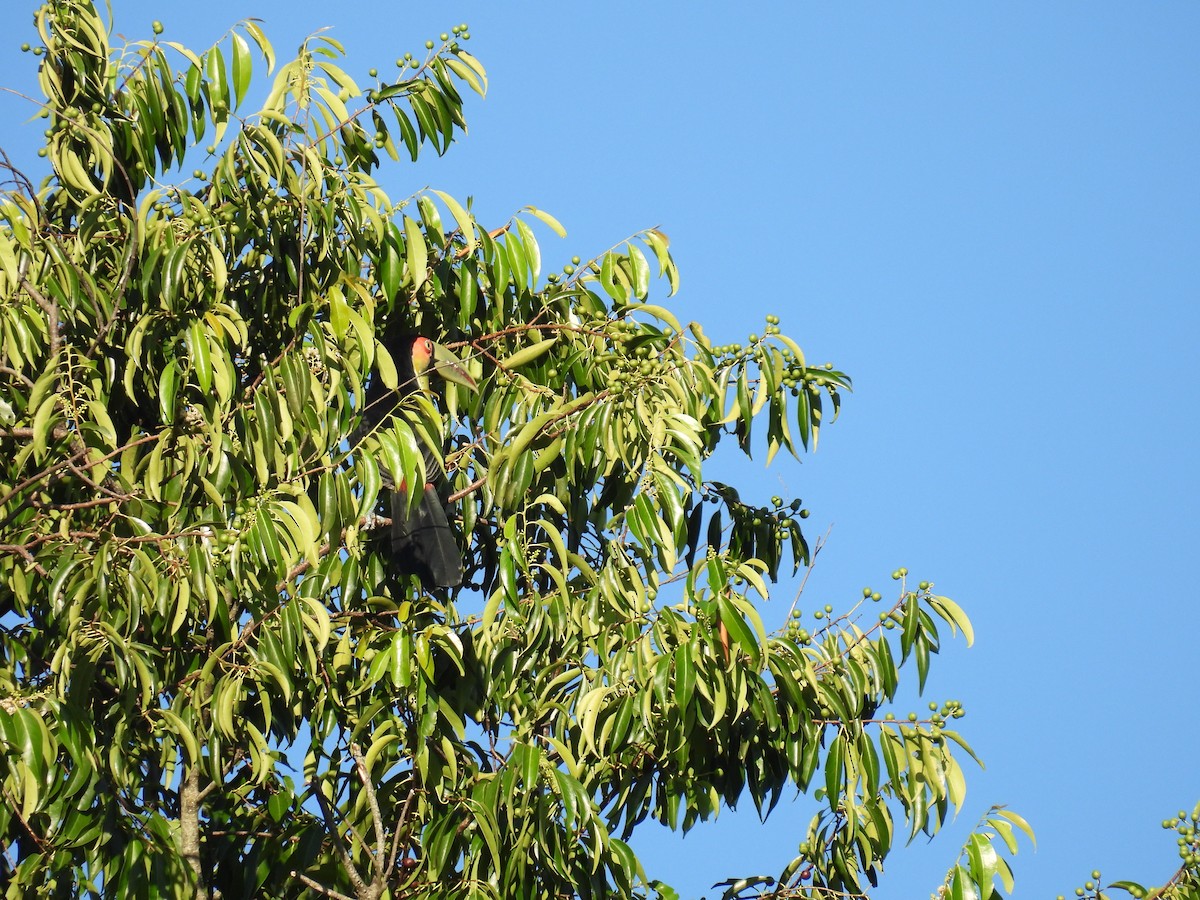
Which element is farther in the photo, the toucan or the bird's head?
the toucan

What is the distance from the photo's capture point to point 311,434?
330 cm

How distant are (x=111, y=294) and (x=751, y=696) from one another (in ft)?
5.78

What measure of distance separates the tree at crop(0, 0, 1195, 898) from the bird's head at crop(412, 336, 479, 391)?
0.21ft

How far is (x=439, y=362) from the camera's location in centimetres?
363

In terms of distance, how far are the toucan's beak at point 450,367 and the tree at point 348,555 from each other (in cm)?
6

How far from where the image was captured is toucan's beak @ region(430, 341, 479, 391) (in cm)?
354

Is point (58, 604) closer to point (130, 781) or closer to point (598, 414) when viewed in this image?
point (130, 781)

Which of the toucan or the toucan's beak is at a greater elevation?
the toucan's beak

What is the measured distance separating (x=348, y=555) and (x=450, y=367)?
51 centimetres

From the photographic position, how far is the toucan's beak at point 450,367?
11.6 ft

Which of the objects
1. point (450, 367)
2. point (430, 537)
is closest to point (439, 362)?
point (450, 367)

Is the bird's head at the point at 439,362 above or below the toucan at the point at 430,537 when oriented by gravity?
above

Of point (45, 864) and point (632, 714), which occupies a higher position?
point (632, 714)

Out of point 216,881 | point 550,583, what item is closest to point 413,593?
point 550,583
